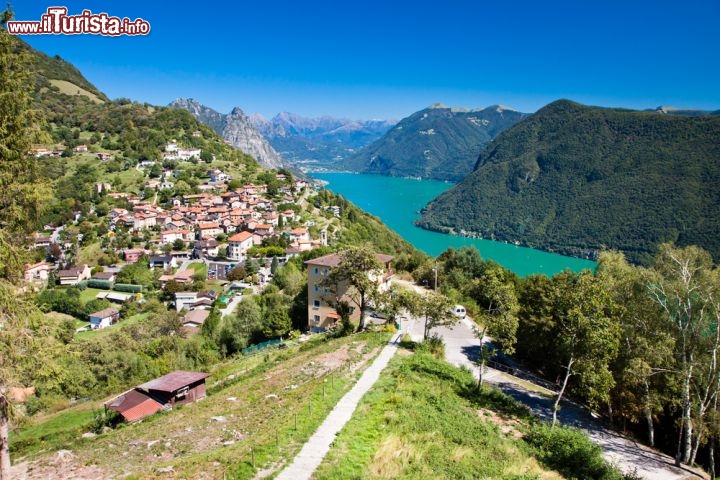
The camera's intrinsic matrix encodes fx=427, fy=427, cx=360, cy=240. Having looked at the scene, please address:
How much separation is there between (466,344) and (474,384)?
7.92 m

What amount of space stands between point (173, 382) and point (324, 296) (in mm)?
13057

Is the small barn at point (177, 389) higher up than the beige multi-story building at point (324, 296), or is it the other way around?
the beige multi-story building at point (324, 296)

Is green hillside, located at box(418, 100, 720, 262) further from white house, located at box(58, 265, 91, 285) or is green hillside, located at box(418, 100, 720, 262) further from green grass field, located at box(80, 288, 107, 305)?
white house, located at box(58, 265, 91, 285)

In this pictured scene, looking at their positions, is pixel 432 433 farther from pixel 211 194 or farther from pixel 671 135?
pixel 671 135

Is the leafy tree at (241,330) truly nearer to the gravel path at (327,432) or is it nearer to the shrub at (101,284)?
the gravel path at (327,432)

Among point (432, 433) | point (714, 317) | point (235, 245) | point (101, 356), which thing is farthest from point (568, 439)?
point (235, 245)

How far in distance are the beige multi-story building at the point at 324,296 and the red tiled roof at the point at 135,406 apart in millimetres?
12999

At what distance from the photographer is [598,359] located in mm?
15586

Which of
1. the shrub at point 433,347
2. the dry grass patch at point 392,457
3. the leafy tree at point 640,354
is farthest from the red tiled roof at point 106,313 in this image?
the leafy tree at point 640,354

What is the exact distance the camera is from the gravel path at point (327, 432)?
9.84 m

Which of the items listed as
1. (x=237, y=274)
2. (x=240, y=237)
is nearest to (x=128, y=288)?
(x=237, y=274)

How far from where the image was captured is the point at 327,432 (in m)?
12.0

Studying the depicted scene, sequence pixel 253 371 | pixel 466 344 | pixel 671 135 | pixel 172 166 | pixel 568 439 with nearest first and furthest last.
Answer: pixel 568 439 → pixel 253 371 → pixel 466 344 → pixel 172 166 → pixel 671 135

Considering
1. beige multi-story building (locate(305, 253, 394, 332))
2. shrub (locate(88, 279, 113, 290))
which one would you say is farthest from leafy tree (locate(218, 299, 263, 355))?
shrub (locate(88, 279, 113, 290))
